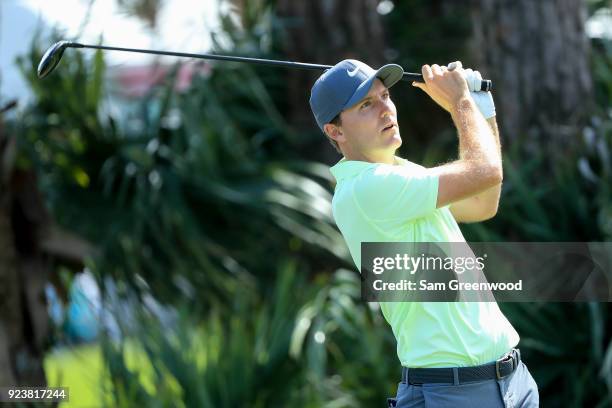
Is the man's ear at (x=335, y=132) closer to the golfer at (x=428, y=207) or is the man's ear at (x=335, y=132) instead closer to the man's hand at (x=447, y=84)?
the golfer at (x=428, y=207)

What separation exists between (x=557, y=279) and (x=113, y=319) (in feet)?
7.70

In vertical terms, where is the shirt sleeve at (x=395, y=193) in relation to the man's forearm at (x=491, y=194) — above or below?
below

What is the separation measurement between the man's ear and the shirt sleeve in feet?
0.73

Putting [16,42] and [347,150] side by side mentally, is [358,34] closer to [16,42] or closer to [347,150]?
[16,42]

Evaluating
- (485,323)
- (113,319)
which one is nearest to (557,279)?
(113,319)

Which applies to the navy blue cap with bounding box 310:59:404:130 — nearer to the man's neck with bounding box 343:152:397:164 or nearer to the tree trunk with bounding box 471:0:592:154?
the man's neck with bounding box 343:152:397:164

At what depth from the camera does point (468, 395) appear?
3.05 meters

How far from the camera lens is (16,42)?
8641 millimetres

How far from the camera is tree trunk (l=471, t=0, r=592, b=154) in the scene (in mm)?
6309

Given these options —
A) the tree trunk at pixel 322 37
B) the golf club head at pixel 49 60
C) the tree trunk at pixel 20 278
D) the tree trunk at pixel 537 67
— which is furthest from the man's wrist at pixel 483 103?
the tree trunk at pixel 322 37

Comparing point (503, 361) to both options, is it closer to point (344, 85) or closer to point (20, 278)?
point (344, 85)

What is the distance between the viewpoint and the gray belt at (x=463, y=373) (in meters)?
3.05

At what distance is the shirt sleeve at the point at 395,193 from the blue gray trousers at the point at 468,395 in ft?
1.53

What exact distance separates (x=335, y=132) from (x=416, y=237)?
405 millimetres
